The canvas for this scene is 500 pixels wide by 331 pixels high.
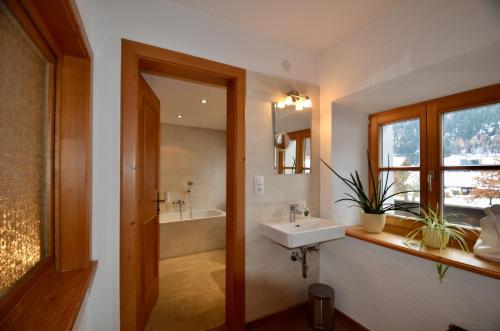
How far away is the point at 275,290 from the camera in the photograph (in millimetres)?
1821

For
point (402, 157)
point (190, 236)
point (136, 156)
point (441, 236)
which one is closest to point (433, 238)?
point (441, 236)

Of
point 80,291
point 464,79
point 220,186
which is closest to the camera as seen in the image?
point 80,291

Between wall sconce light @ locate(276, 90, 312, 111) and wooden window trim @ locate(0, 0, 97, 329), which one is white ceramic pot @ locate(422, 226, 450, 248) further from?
wooden window trim @ locate(0, 0, 97, 329)

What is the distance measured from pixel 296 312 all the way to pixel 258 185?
4.12 feet

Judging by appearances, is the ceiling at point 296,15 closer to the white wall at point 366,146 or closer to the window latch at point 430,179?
the white wall at point 366,146

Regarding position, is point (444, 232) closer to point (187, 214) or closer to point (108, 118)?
point (108, 118)

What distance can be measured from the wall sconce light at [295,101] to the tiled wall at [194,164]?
2.84 m

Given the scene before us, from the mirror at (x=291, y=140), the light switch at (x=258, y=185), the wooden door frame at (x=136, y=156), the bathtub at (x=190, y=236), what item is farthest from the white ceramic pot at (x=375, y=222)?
the bathtub at (x=190, y=236)

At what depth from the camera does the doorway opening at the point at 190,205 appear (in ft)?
6.54

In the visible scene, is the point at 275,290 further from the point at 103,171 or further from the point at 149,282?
the point at 103,171

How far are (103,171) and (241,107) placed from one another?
105cm

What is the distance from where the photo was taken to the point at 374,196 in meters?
1.77

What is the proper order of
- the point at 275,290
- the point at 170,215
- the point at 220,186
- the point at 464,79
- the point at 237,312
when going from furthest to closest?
the point at 220,186 < the point at 170,215 < the point at 275,290 < the point at 237,312 < the point at 464,79

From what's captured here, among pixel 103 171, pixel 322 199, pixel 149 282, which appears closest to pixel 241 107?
pixel 103 171
